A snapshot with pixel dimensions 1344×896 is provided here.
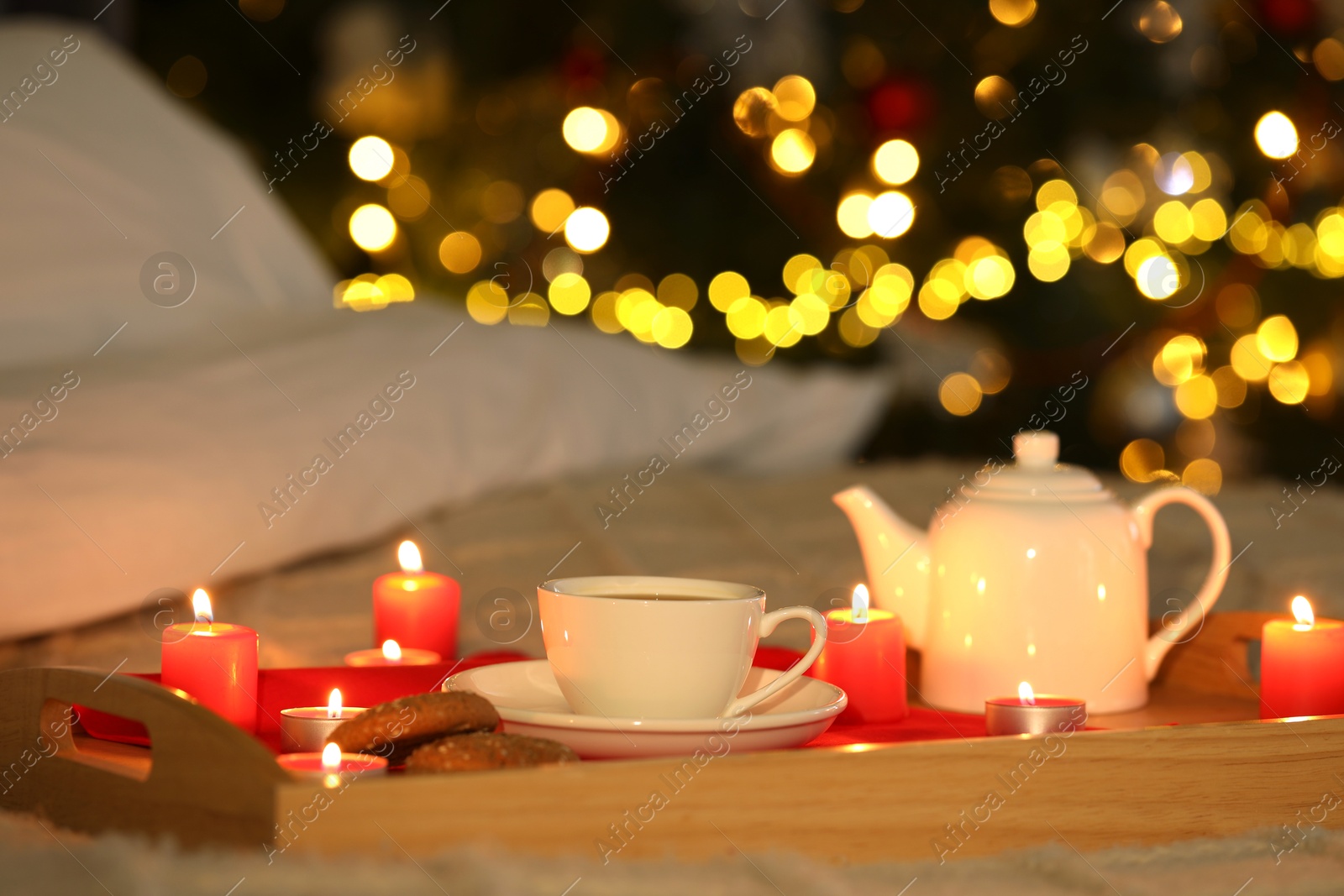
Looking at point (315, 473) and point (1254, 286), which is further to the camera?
point (1254, 286)

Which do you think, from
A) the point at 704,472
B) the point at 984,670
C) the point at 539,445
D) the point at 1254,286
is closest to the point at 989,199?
the point at 1254,286

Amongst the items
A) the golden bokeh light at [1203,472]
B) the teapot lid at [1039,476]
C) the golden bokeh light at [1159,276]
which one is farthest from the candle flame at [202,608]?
the golden bokeh light at [1203,472]

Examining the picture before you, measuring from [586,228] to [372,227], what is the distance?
1.39 ft

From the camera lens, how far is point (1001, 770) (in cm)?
56

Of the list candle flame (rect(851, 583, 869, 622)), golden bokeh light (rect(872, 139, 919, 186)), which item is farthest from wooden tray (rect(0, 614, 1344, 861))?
golden bokeh light (rect(872, 139, 919, 186))

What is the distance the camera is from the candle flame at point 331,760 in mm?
539

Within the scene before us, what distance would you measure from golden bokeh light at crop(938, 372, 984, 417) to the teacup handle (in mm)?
2060

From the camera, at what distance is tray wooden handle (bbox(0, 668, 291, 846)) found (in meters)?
0.50

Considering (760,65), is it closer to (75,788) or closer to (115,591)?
(115,591)

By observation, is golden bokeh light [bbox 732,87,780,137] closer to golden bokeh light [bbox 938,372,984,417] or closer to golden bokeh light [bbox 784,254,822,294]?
golden bokeh light [bbox 784,254,822,294]

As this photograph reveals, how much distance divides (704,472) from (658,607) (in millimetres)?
1187

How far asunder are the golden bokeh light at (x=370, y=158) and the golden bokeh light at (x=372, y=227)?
0.21 feet

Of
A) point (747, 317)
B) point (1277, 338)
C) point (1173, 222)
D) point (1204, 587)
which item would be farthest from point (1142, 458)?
point (1204, 587)

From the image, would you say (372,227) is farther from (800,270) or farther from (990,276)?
(990,276)
